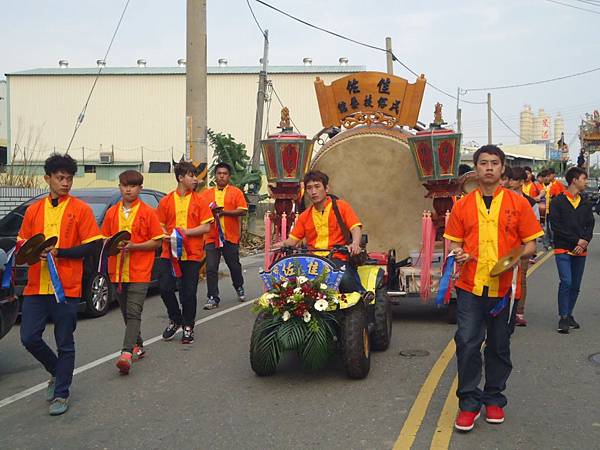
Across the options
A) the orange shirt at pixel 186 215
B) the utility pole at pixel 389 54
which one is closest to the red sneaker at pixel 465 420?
the orange shirt at pixel 186 215

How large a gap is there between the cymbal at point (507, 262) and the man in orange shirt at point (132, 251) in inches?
Result: 129

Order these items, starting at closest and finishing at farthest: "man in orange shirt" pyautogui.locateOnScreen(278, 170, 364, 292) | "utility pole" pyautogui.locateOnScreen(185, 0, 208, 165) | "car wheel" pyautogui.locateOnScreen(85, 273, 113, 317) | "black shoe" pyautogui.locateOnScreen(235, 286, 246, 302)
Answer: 1. "man in orange shirt" pyautogui.locateOnScreen(278, 170, 364, 292)
2. "car wheel" pyautogui.locateOnScreen(85, 273, 113, 317)
3. "black shoe" pyautogui.locateOnScreen(235, 286, 246, 302)
4. "utility pole" pyautogui.locateOnScreen(185, 0, 208, 165)

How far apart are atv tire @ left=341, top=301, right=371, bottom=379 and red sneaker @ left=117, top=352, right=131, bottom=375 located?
1.96m

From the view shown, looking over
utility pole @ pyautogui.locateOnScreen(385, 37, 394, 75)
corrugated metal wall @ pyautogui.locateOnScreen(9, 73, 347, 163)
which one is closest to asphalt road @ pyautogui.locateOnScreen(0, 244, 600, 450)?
utility pole @ pyautogui.locateOnScreen(385, 37, 394, 75)

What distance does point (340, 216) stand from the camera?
6910 millimetres

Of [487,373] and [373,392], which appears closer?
[487,373]

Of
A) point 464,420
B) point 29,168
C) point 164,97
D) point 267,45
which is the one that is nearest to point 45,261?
point 464,420

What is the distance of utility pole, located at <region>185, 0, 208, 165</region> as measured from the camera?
13.7m

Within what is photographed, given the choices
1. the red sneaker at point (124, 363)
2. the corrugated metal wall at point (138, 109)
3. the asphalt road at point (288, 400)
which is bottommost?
the asphalt road at point (288, 400)

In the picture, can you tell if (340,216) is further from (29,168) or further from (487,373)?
(29,168)

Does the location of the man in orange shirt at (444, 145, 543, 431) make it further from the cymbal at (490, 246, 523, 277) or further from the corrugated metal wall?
the corrugated metal wall

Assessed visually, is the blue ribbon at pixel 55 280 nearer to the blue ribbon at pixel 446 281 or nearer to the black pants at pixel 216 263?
the blue ribbon at pixel 446 281

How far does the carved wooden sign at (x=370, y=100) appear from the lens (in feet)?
31.0

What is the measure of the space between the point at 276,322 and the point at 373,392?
40.2 inches
